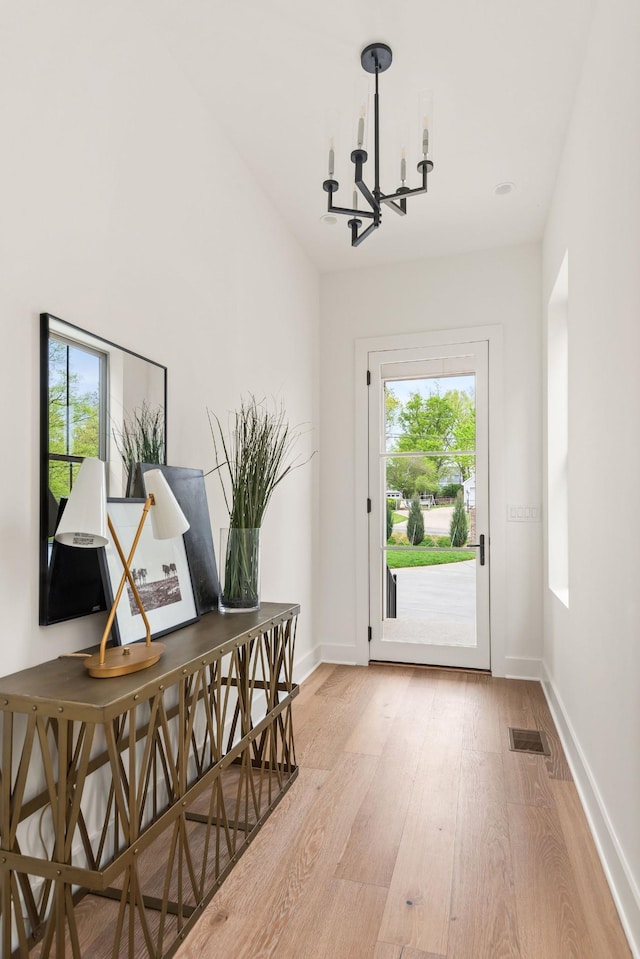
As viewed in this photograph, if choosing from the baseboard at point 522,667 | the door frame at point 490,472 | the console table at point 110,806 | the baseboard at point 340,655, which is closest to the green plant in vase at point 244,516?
the console table at point 110,806

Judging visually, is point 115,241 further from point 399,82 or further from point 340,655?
point 340,655

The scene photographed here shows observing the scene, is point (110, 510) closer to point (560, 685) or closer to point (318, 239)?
point (560, 685)

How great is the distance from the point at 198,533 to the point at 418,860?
4.32 feet

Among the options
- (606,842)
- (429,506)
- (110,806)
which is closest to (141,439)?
(110,806)

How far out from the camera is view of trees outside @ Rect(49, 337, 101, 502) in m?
1.59

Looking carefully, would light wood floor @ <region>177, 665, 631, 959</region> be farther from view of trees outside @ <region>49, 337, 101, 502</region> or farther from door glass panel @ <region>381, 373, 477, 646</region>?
view of trees outside @ <region>49, 337, 101, 502</region>

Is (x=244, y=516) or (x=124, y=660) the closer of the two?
(x=124, y=660)

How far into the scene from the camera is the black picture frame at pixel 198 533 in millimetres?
2102

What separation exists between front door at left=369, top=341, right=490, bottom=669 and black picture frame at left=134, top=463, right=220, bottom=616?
191cm

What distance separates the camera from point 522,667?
12.1 feet

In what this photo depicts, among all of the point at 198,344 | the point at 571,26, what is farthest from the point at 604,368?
the point at 198,344

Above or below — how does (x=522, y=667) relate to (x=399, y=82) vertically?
below

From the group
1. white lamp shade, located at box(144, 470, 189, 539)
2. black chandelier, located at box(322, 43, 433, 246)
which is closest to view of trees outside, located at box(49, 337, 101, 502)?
white lamp shade, located at box(144, 470, 189, 539)

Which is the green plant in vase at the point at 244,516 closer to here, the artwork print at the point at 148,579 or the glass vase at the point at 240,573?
the glass vase at the point at 240,573
